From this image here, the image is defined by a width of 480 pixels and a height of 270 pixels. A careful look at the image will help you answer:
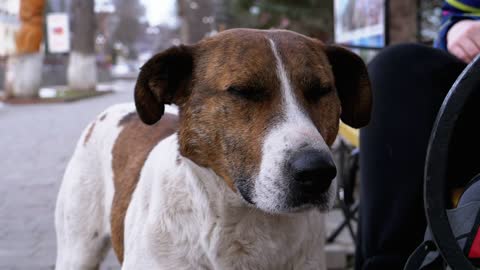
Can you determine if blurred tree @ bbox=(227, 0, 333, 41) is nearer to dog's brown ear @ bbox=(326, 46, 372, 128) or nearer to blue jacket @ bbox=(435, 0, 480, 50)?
blue jacket @ bbox=(435, 0, 480, 50)

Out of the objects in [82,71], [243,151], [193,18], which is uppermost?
[243,151]

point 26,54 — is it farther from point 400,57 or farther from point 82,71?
point 400,57

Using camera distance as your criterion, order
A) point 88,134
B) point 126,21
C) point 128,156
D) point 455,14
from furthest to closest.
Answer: point 126,21, point 88,134, point 128,156, point 455,14

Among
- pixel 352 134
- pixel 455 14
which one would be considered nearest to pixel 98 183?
pixel 352 134

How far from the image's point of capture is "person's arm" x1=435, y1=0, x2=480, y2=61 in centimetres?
278

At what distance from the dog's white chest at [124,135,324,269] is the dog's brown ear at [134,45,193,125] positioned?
0.90 ft

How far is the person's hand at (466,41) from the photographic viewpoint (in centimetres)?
253

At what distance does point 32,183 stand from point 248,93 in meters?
6.02

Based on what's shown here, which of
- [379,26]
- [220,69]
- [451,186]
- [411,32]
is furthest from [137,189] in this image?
[411,32]

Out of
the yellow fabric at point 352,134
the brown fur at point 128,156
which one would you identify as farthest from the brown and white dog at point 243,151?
the yellow fabric at point 352,134

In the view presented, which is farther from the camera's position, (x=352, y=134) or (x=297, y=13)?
(x=297, y=13)

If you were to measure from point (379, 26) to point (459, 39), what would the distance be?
2413 mm

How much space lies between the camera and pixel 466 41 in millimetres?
2555

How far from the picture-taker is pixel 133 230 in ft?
8.68
